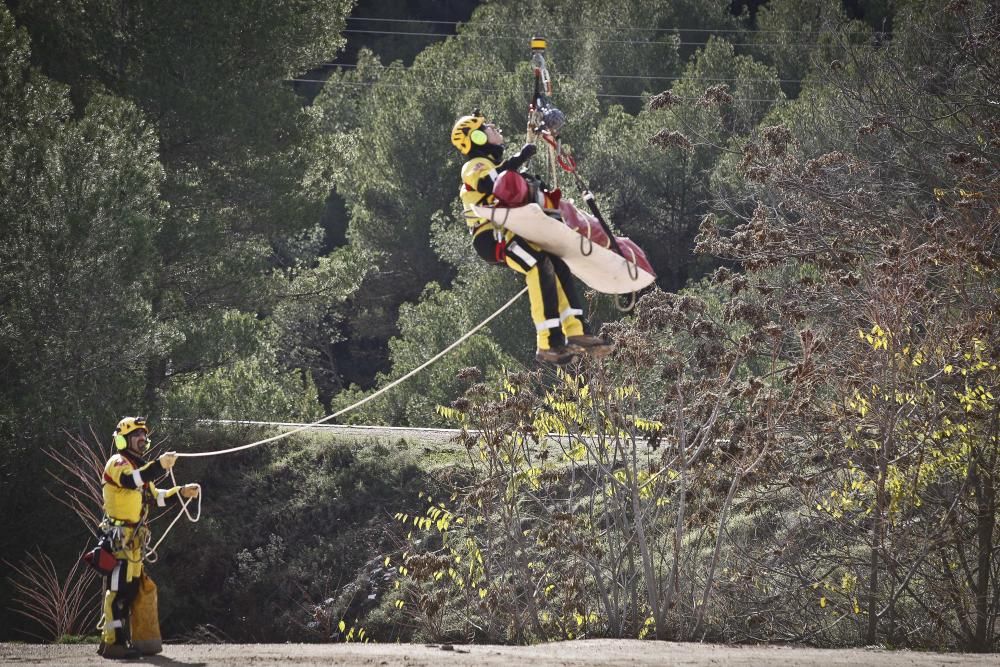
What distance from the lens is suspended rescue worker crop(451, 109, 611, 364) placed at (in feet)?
27.7

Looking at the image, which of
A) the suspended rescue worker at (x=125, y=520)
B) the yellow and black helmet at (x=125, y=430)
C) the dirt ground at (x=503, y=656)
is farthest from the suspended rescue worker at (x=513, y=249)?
the yellow and black helmet at (x=125, y=430)

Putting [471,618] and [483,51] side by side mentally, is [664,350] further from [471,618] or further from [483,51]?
[483,51]

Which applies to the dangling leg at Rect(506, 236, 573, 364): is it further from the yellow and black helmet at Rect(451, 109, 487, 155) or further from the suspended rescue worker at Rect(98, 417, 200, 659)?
the suspended rescue worker at Rect(98, 417, 200, 659)

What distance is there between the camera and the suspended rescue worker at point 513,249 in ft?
27.7

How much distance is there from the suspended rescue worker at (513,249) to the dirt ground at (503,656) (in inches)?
87.6

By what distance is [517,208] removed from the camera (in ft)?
27.1

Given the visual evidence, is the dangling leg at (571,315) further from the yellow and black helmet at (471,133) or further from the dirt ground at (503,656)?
the dirt ground at (503,656)

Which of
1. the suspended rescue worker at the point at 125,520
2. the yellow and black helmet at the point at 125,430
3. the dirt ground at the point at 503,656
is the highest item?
the yellow and black helmet at the point at 125,430

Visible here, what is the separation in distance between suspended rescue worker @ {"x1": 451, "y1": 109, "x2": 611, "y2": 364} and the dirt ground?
222 centimetres

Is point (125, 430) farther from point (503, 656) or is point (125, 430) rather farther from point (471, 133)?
point (471, 133)

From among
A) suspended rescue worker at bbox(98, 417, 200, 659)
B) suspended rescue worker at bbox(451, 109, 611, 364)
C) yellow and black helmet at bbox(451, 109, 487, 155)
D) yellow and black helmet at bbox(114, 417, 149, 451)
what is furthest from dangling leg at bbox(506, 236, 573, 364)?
yellow and black helmet at bbox(114, 417, 149, 451)

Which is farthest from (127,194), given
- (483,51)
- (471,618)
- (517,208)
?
(483,51)

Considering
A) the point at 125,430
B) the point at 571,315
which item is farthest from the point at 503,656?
the point at 125,430

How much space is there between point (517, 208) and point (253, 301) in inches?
559
